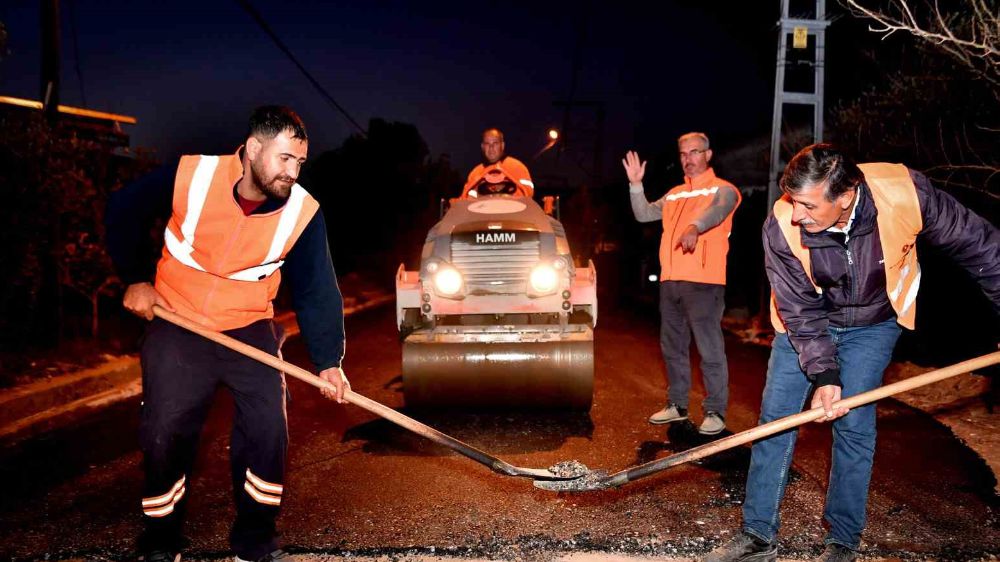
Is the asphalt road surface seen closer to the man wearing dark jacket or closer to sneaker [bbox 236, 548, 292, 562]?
sneaker [bbox 236, 548, 292, 562]

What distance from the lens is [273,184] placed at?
271 centimetres

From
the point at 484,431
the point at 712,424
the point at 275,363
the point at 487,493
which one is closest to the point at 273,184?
the point at 275,363

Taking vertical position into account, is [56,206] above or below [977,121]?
below

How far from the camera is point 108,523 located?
3.24 meters

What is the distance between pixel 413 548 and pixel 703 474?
189cm

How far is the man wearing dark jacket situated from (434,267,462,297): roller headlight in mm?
2619

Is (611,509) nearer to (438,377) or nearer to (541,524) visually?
(541,524)

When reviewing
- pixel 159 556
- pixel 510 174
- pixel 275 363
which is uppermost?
pixel 510 174

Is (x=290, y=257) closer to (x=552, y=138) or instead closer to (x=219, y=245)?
(x=219, y=245)

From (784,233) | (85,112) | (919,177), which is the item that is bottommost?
(784,233)

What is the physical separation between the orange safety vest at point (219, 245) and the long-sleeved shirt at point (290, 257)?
60 mm

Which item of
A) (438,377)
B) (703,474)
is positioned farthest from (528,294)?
(703,474)

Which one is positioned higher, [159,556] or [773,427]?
[773,427]

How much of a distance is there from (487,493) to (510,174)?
3.41 m
